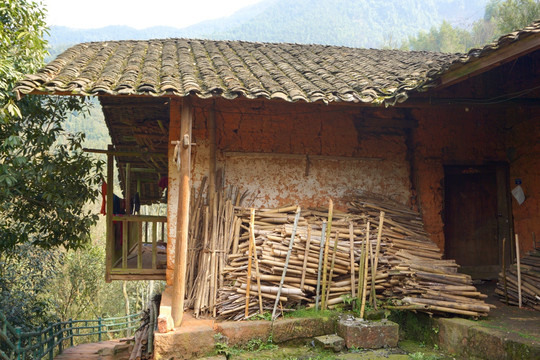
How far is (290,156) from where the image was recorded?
7.34m

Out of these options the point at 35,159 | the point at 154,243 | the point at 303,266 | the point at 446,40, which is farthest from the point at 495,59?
the point at 446,40

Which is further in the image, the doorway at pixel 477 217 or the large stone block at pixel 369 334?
the doorway at pixel 477 217

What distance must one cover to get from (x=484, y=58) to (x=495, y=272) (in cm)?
437

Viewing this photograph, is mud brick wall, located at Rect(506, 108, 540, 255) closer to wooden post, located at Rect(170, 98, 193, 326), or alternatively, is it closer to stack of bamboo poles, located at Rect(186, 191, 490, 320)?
stack of bamboo poles, located at Rect(186, 191, 490, 320)

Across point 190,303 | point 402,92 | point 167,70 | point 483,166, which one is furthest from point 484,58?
point 190,303

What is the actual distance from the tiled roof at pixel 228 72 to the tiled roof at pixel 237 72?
0.01 m

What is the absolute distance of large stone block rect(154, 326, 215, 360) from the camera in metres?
5.31

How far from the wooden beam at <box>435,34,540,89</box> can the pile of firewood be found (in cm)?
206

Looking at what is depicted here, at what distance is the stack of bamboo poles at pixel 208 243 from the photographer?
616 centimetres

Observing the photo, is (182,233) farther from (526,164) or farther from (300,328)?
(526,164)

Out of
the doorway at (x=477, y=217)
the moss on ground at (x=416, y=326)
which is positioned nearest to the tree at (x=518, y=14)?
the doorway at (x=477, y=217)

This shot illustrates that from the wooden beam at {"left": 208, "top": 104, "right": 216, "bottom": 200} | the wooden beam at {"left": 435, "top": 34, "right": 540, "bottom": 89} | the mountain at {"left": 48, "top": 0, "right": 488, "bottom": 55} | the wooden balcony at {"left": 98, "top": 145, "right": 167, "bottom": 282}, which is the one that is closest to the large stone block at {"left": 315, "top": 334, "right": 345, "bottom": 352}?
the wooden beam at {"left": 208, "top": 104, "right": 216, "bottom": 200}

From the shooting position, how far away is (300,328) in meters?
5.93

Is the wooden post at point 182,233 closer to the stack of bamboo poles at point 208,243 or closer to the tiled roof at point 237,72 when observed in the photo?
the stack of bamboo poles at point 208,243
